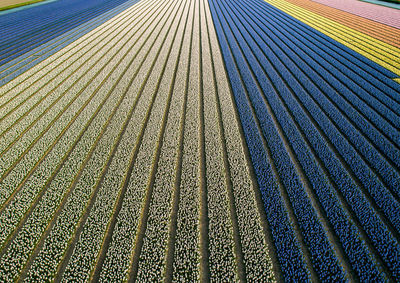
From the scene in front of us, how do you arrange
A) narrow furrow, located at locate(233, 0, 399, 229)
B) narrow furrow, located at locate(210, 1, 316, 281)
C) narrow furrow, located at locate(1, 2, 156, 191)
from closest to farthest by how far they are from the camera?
narrow furrow, located at locate(210, 1, 316, 281) < narrow furrow, located at locate(233, 0, 399, 229) < narrow furrow, located at locate(1, 2, 156, 191)

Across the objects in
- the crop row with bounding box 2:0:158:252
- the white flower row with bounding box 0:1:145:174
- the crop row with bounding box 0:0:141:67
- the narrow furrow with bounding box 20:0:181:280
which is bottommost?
the narrow furrow with bounding box 20:0:181:280

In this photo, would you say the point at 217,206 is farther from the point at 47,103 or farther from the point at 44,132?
the point at 47,103

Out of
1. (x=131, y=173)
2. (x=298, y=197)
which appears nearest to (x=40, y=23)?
(x=131, y=173)

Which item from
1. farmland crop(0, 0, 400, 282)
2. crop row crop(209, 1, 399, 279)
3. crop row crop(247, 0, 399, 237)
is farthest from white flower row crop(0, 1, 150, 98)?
crop row crop(247, 0, 399, 237)

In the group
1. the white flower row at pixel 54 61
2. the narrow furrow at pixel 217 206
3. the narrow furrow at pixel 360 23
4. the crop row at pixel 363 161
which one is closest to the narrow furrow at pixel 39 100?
the white flower row at pixel 54 61

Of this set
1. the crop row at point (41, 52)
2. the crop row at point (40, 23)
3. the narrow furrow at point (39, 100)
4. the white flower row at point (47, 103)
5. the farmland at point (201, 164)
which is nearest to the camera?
the farmland at point (201, 164)

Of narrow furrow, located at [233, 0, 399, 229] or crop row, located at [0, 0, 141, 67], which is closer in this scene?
narrow furrow, located at [233, 0, 399, 229]

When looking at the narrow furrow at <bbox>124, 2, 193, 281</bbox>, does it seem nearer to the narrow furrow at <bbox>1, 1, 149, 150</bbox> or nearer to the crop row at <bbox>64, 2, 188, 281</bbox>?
the crop row at <bbox>64, 2, 188, 281</bbox>

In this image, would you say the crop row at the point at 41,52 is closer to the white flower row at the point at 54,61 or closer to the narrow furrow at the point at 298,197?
the white flower row at the point at 54,61

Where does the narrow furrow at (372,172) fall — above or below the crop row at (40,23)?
below
